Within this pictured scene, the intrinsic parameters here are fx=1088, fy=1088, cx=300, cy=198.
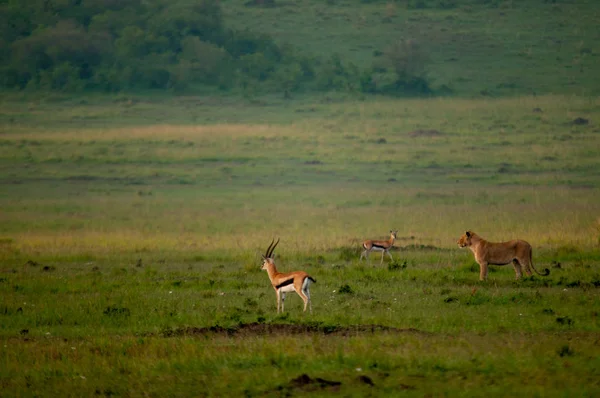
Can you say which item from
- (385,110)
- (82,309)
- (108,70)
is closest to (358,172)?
(385,110)

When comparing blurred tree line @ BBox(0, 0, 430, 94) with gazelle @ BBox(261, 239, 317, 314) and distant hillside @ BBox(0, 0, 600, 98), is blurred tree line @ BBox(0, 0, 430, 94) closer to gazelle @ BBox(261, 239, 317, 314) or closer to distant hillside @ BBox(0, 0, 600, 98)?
distant hillside @ BBox(0, 0, 600, 98)

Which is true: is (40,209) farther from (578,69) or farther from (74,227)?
(578,69)

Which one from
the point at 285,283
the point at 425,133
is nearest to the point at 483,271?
the point at 285,283

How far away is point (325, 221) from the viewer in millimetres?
36281

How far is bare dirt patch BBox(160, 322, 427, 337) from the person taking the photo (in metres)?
12.5

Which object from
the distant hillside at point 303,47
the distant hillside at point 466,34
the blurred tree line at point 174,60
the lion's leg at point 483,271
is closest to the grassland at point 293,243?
the lion's leg at point 483,271

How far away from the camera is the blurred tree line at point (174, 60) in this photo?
6581cm

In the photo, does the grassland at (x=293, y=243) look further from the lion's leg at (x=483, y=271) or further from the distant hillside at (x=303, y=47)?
the distant hillside at (x=303, y=47)

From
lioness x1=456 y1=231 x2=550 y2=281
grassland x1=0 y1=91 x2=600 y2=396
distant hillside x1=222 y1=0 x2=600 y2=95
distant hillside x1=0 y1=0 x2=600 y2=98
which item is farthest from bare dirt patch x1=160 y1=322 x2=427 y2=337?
distant hillside x1=222 y1=0 x2=600 y2=95

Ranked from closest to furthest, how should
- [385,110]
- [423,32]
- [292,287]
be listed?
[292,287], [385,110], [423,32]

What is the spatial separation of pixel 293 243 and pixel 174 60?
41.9 m

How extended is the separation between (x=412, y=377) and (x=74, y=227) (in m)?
25.9

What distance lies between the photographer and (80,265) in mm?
22266

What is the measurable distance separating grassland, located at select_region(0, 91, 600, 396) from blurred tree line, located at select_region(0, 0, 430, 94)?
2231mm
